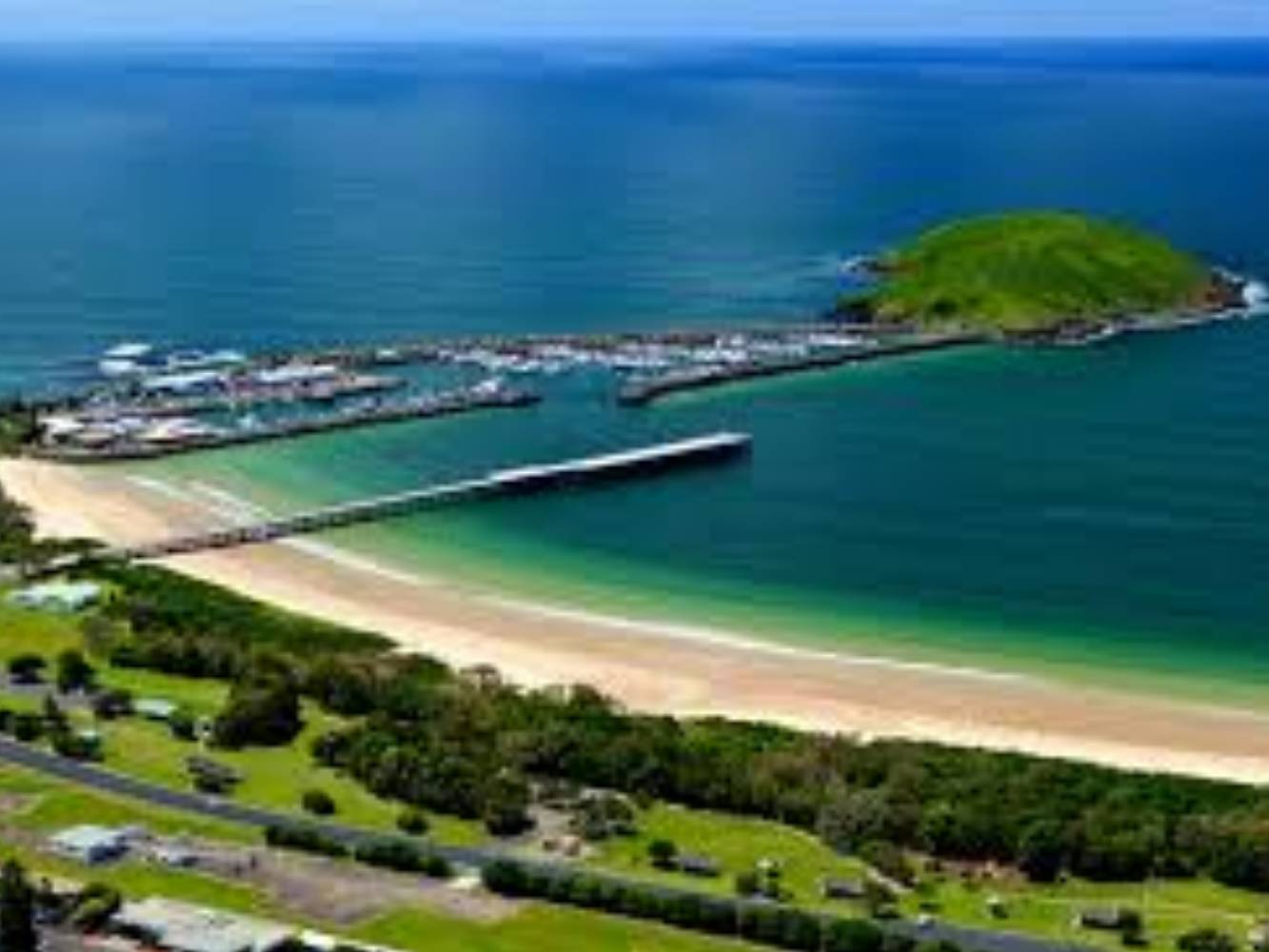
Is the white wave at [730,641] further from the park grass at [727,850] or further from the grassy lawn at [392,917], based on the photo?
the grassy lawn at [392,917]

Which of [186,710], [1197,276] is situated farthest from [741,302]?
[186,710]

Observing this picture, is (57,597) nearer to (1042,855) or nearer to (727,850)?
(727,850)

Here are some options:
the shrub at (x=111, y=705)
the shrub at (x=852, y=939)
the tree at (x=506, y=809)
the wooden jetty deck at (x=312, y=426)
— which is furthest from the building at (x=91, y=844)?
the wooden jetty deck at (x=312, y=426)

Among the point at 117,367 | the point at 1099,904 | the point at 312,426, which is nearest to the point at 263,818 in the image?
the point at 1099,904

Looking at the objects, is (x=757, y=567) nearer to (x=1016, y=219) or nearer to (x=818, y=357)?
(x=818, y=357)

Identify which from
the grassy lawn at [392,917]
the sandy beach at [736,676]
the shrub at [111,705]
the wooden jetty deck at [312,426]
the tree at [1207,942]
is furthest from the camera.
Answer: the wooden jetty deck at [312,426]

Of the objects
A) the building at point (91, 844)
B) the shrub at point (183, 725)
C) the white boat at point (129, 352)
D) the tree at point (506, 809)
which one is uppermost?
the white boat at point (129, 352)
